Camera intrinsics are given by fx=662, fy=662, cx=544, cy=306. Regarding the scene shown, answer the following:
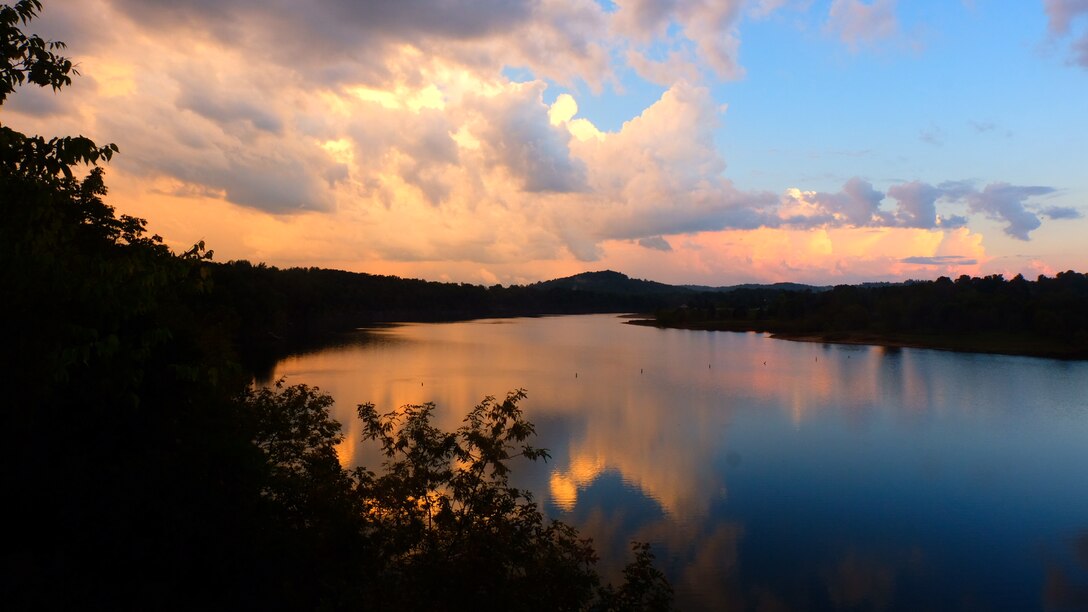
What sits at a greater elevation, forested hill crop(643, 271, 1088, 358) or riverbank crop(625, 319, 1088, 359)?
forested hill crop(643, 271, 1088, 358)

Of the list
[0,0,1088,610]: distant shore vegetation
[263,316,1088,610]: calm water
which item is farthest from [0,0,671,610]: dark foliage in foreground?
[263,316,1088,610]: calm water

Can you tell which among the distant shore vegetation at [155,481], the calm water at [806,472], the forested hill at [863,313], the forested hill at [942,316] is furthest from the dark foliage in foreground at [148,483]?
the forested hill at [942,316]

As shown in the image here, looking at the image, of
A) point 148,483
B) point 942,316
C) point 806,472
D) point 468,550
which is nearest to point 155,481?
point 148,483

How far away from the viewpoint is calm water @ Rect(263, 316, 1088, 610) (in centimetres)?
1984

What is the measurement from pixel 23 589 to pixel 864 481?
30490 mm

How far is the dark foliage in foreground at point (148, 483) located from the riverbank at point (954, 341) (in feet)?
342

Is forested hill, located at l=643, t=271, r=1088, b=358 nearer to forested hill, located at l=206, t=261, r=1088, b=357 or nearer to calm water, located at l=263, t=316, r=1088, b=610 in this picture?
forested hill, located at l=206, t=261, r=1088, b=357

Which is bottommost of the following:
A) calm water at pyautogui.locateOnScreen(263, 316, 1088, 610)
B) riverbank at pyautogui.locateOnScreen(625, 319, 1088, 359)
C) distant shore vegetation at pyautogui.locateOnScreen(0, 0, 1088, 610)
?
calm water at pyautogui.locateOnScreen(263, 316, 1088, 610)

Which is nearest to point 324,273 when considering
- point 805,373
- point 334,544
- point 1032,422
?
point 805,373

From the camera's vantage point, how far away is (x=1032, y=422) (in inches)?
1738

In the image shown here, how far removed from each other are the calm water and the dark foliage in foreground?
8873 mm

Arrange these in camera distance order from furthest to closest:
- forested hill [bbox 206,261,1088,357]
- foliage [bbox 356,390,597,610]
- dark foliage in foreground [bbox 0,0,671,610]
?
1. forested hill [bbox 206,261,1088,357]
2. foliage [bbox 356,390,597,610]
3. dark foliage in foreground [bbox 0,0,671,610]

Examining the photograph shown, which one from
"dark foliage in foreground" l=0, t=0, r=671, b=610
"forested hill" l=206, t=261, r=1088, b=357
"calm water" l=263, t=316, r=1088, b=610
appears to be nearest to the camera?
"dark foliage in foreground" l=0, t=0, r=671, b=610

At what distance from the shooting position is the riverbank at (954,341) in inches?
3696
